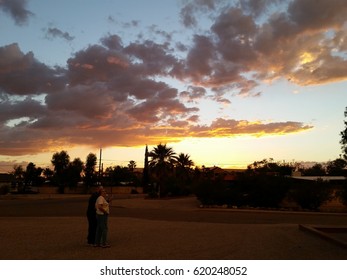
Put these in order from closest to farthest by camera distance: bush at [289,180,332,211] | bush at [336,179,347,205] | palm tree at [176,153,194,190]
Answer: bush at [336,179,347,205]
bush at [289,180,332,211]
palm tree at [176,153,194,190]

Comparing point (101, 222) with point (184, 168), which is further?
point (184, 168)

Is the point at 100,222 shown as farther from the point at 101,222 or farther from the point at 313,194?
the point at 313,194

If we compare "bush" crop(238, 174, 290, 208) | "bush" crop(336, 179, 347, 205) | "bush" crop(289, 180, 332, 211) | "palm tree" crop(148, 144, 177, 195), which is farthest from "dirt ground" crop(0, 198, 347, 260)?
"palm tree" crop(148, 144, 177, 195)

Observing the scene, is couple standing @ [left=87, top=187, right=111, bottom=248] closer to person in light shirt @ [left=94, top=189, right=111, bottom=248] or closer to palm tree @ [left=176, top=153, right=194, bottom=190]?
person in light shirt @ [left=94, top=189, right=111, bottom=248]

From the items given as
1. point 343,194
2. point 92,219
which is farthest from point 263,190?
point 92,219

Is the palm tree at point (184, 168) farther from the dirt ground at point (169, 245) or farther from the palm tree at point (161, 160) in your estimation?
the dirt ground at point (169, 245)

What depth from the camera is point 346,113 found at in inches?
901

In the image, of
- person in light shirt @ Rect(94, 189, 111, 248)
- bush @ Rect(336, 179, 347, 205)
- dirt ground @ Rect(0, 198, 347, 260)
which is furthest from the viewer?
bush @ Rect(336, 179, 347, 205)

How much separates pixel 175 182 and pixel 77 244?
181ft

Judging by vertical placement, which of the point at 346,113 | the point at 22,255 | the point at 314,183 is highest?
the point at 346,113

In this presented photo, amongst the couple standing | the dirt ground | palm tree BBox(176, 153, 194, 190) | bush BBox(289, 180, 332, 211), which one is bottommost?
the dirt ground

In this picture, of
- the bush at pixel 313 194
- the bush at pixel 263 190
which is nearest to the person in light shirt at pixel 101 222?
the bush at pixel 313 194
